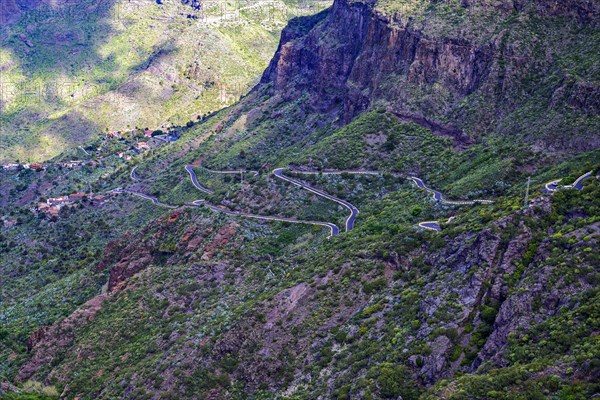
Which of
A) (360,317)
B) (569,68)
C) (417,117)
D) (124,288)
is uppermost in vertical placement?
(569,68)

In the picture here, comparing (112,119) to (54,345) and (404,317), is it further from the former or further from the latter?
(404,317)

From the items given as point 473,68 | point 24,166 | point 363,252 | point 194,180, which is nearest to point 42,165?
point 24,166

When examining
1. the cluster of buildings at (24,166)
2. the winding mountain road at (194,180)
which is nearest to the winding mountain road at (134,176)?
the winding mountain road at (194,180)

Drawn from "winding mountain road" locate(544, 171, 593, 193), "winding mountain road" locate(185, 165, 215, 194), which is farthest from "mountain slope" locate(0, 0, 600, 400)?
"winding mountain road" locate(185, 165, 215, 194)

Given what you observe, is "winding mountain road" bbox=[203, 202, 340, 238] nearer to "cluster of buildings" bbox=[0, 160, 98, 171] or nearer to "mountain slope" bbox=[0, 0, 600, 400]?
"mountain slope" bbox=[0, 0, 600, 400]

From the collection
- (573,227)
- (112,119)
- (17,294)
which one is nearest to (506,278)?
(573,227)
